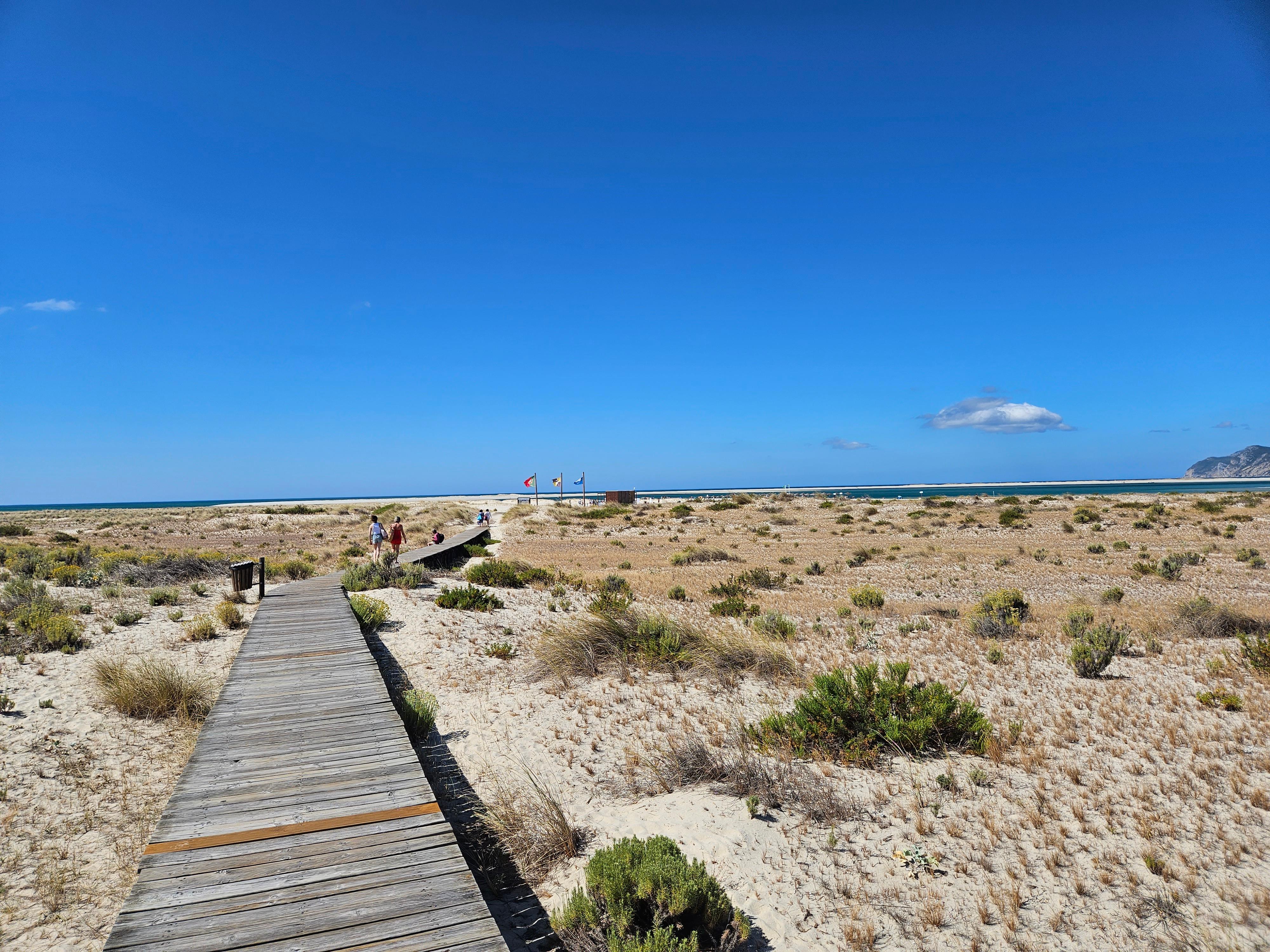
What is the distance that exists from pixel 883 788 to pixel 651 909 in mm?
2786

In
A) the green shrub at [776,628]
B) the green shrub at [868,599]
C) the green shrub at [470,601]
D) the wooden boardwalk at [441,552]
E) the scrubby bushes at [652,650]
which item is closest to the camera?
the scrubby bushes at [652,650]

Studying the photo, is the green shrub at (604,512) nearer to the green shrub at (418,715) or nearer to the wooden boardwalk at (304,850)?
→ the green shrub at (418,715)

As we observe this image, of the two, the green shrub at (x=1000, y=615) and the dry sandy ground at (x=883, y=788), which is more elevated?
the green shrub at (x=1000, y=615)

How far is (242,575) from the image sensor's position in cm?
1577

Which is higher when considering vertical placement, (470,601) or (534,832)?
(470,601)

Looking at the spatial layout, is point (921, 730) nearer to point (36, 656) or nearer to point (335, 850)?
point (335, 850)

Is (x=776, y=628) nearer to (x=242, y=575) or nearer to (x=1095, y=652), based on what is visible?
(x=1095, y=652)

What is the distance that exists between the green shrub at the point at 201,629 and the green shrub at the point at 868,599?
45.8ft

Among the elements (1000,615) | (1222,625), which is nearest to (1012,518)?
(1000,615)

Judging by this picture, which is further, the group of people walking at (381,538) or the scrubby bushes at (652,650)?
the group of people walking at (381,538)

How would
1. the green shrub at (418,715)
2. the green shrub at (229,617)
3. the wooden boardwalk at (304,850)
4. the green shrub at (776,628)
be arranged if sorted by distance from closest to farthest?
the wooden boardwalk at (304,850) < the green shrub at (418,715) < the green shrub at (776,628) < the green shrub at (229,617)

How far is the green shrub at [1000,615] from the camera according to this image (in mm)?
11484

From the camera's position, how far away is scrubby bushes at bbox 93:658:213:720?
835 cm

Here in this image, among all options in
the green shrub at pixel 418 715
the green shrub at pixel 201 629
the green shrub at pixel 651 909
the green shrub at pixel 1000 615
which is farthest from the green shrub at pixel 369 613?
the green shrub at pixel 1000 615
